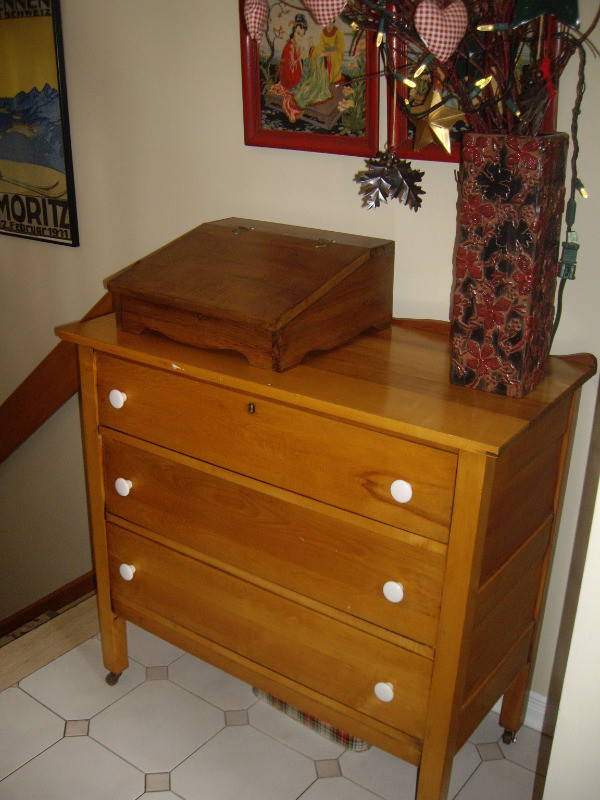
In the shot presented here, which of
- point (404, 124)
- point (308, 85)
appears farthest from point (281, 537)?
point (308, 85)

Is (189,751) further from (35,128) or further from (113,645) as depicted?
(35,128)

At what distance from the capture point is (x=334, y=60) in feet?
5.78

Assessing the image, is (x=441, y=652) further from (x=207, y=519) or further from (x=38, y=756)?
(x=38, y=756)

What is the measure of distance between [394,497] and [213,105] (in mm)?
1206

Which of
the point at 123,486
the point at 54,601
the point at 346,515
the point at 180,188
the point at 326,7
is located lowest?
the point at 54,601

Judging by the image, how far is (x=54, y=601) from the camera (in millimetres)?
2568

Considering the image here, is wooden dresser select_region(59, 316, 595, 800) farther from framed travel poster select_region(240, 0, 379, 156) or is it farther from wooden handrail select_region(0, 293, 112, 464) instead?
wooden handrail select_region(0, 293, 112, 464)

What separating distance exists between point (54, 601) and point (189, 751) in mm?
893

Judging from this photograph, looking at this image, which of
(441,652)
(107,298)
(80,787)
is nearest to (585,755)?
(441,652)

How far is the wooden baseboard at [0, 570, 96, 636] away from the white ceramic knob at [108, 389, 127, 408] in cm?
107

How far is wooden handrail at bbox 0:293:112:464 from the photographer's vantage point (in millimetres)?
2605

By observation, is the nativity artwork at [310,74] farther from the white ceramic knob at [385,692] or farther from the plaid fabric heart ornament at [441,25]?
the white ceramic knob at [385,692]

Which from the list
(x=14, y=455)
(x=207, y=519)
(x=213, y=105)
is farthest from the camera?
(x=14, y=455)

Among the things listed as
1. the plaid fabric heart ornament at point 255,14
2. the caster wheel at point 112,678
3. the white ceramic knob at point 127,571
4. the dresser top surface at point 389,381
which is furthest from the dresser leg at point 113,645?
the plaid fabric heart ornament at point 255,14
